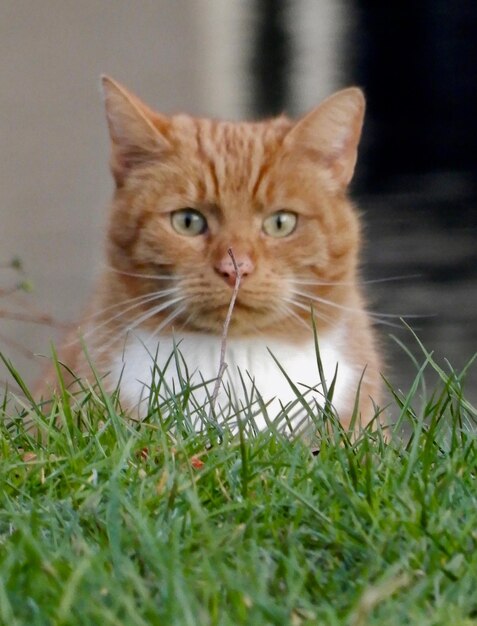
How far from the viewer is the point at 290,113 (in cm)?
472

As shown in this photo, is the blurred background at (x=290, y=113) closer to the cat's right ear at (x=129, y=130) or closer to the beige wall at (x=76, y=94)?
the beige wall at (x=76, y=94)

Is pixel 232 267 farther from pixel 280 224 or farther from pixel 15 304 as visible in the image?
pixel 15 304

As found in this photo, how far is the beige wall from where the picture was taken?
14.8 ft

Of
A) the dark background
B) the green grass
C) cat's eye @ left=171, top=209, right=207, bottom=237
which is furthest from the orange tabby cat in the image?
the dark background

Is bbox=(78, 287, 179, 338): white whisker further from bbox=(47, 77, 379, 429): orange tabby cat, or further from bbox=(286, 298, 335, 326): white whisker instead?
bbox=(286, 298, 335, 326): white whisker

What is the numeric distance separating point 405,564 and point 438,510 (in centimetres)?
19

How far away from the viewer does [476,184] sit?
4.70m

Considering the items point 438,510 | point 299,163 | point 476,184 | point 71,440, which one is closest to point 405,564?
point 438,510

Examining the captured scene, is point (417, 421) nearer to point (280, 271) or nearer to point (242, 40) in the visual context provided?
point (280, 271)

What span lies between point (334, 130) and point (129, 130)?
52cm

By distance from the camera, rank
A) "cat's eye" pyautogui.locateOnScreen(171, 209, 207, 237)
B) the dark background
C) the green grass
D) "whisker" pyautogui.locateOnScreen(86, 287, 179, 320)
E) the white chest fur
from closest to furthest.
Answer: the green grass, the white chest fur, "whisker" pyautogui.locateOnScreen(86, 287, 179, 320), "cat's eye" pyautogui.locateOnScreen(171, 209, 207, 237), the dark background

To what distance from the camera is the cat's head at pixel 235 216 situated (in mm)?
2844

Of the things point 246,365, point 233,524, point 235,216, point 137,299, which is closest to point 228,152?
point 235,216

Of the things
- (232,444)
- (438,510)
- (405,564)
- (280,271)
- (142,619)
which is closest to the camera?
(142,619)
